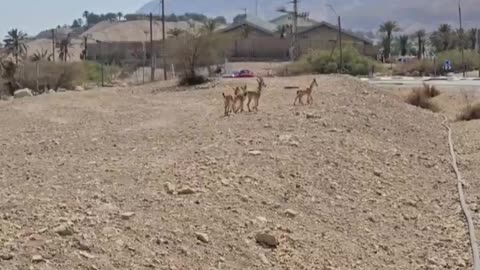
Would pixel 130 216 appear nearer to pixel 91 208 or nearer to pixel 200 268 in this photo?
pixel 91 208

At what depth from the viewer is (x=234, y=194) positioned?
12.7 meters

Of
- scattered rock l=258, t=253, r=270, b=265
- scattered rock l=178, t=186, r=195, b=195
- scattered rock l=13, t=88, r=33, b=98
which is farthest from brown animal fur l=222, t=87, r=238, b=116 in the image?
scattered rock l=13, t=88, r=33, b=98

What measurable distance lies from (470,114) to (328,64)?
122 feet

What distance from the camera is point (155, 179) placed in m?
13.0

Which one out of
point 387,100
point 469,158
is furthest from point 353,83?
point 469,158

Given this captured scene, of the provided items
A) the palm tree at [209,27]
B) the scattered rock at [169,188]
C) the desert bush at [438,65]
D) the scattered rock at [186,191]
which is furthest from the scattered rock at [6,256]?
the desert bush at [438,65]

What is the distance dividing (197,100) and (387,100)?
6.46 metres

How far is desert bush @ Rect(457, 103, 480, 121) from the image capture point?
1113 inches

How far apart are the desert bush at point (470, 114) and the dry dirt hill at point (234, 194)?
558 centimetres

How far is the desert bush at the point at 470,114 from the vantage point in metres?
28.3

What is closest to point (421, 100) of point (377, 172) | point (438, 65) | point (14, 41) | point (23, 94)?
point (377, 172)

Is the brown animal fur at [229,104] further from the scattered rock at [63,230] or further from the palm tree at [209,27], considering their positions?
the palm tree at [209,27]

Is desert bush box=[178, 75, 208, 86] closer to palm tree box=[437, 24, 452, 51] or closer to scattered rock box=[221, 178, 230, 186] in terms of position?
scattered rock box=[221, 178, 230, 186]

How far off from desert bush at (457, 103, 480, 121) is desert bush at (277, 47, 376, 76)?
3019 centimetres
